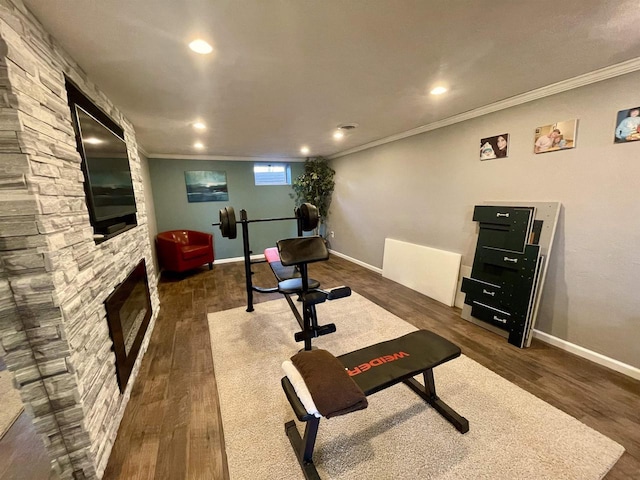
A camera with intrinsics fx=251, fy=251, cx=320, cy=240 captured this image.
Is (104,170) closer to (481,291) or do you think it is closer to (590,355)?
A: (481,291)

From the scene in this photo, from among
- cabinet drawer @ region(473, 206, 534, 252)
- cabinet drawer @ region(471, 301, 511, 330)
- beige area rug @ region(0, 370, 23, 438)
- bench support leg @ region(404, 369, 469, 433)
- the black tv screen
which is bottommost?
beige area rug @ region(0, 370, 23, 438)

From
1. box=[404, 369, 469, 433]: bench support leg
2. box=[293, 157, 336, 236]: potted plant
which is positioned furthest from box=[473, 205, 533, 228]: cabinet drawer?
box=[293, 157, 336, 236]: potted plant

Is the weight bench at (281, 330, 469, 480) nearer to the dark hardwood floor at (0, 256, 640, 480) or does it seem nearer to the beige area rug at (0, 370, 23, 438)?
the dark hardwood floor at (0, 256, 640, 480)

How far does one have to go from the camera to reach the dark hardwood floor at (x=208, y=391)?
4.58 feet

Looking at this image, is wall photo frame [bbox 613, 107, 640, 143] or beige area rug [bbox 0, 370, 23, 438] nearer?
beige area rug [bbox 0, 370, 23, 438]

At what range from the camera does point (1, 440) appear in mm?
1532

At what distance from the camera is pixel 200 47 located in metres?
1.46

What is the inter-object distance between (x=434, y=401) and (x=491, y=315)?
4.54ft

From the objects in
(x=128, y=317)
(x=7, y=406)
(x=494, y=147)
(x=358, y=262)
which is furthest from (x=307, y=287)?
(x=358, y=262)

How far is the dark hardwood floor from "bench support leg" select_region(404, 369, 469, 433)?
0.67 meters

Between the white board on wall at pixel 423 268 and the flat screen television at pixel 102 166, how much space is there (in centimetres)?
349

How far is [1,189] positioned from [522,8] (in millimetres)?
2459

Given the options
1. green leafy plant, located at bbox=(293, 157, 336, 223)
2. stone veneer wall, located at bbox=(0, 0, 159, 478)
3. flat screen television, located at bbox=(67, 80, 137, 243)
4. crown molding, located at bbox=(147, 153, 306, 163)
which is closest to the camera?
stone veneer wall, located at bbox=(0, 0, 159, 478)

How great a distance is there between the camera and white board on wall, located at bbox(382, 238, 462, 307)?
321 cm
